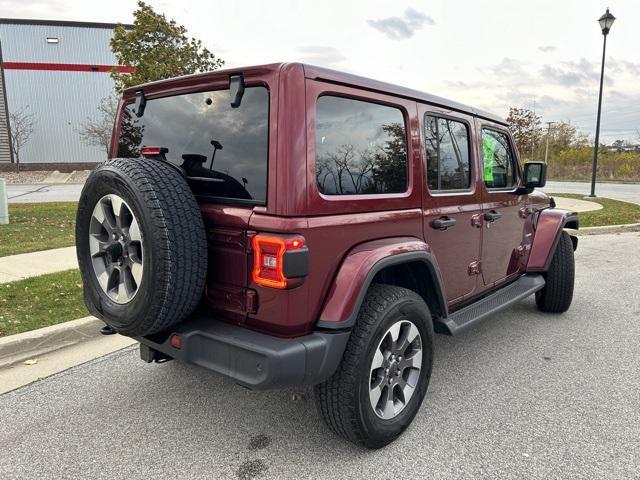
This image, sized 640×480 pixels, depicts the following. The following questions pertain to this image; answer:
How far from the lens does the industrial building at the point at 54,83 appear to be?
3550 cm

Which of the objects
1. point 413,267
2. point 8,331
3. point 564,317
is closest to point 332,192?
point 413,267

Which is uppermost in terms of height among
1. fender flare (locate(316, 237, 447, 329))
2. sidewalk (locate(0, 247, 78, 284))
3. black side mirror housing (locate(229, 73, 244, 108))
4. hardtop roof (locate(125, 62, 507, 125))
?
hardtop roof (locate(125, 62, 507, 125))

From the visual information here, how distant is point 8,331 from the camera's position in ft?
12.9

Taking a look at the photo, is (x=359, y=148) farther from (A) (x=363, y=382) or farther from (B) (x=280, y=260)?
(A) (x=363, y=382)

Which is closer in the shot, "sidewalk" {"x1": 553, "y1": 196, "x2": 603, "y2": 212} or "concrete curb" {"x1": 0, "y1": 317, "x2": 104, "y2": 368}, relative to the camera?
"concrete curb" {"x1": 0, "y1": 317, "x2": 104, "y2": 368}

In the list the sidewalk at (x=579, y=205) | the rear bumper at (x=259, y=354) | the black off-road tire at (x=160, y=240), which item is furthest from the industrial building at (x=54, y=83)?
the rear bumper at (x=259, y=354)

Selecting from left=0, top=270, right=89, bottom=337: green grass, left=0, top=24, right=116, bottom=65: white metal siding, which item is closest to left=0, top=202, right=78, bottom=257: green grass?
left=0, top=270, right=89, bottom=337: green grass

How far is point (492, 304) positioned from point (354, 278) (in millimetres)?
1782

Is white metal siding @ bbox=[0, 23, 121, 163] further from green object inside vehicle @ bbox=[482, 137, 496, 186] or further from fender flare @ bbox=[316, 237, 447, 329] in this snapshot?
fender flare @ bbox=[316, 237, 447, 329]

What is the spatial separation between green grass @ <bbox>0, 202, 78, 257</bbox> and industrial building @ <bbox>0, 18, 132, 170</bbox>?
1073 inches

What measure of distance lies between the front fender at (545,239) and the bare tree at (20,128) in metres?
40.9

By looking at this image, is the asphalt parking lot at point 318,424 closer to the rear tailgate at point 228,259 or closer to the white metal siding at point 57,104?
the rear tailgate at point 228,259

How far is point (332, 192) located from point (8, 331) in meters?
3.25

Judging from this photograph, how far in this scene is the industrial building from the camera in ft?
116
